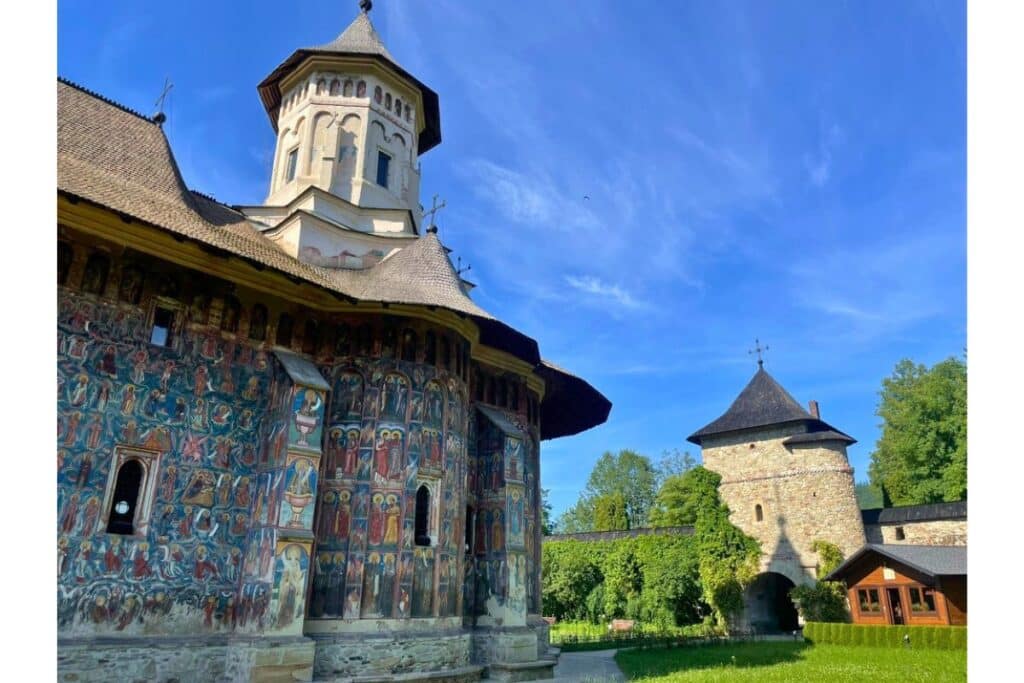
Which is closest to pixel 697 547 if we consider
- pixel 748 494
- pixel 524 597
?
pixel 748 494

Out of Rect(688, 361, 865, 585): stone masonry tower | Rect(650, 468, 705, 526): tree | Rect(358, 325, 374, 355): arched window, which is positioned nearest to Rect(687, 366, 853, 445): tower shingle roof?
Rect(688, 361, 865, 585): stone masonry tower

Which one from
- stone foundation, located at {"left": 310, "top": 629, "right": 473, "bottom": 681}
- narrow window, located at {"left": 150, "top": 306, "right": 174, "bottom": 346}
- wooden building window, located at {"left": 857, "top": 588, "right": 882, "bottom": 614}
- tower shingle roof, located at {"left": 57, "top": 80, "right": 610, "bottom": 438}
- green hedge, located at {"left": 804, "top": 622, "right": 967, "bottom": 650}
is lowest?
green hedge, located at {"left": 804, "top": 622, "right": 967, "bottom": 650}

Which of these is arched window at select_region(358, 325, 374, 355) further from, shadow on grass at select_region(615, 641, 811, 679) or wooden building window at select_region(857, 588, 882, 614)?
wooden building window at select_region(857, 588, 882, 614)

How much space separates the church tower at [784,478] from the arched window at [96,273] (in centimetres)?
2372

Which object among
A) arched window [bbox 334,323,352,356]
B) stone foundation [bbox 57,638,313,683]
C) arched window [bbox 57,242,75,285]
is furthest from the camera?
arched window [bbox 334,323,352,356]

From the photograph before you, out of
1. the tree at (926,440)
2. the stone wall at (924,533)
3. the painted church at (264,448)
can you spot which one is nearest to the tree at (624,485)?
Answer: the tree at (926,440)

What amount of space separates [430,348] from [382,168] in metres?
6.72

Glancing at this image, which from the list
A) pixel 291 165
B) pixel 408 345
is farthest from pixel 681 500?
pixel 291 165

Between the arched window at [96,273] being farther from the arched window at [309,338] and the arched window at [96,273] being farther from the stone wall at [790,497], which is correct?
the stone wall at [790,497]

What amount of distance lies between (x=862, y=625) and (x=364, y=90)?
2035cm

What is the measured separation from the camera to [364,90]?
16.4 m

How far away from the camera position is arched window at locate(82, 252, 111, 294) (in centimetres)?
902

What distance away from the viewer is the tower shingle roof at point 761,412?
2648 cm

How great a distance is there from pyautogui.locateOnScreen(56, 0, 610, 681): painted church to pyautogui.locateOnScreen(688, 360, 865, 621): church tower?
1457 cm
